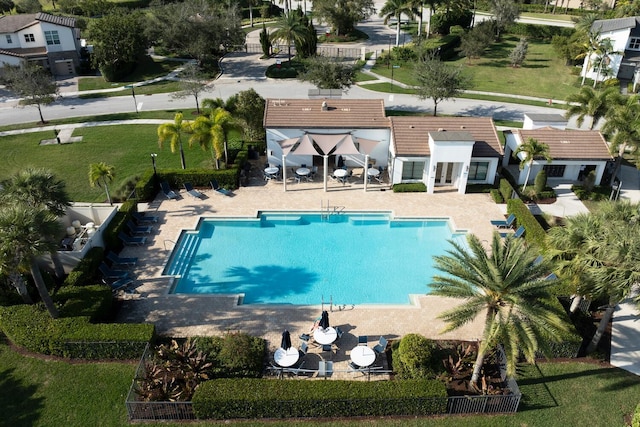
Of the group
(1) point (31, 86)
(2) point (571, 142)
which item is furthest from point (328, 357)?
(1) point (31, 86)

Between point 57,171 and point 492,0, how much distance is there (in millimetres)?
68706

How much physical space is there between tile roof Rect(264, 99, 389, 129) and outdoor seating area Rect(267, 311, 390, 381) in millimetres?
19103

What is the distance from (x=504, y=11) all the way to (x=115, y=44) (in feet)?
191

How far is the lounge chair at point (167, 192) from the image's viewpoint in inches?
1355

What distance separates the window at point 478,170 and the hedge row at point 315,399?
21.3 meters

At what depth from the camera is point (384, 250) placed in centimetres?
2995

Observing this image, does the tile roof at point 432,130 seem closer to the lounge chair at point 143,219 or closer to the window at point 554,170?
the window at point 554,170

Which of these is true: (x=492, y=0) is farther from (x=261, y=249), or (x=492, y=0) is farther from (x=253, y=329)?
(x=253, y=329)

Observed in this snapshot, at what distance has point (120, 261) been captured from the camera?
27.3 meters

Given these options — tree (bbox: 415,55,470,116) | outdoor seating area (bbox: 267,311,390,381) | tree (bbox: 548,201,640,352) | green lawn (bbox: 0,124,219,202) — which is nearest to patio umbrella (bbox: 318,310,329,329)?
outdoor seating area (bbox: 267,311,390,381)

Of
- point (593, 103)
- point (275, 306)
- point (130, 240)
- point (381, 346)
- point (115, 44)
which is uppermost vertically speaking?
point (115, 44)

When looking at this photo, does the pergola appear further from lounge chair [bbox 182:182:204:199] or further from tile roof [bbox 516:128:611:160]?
tile roof [bbox 516:128:611:160]

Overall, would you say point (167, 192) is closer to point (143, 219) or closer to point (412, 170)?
point (143, 219)

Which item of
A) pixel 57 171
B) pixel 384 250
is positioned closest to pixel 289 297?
pixel 384 250
